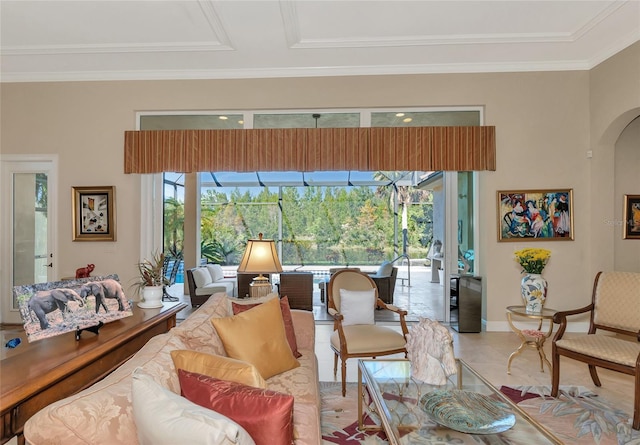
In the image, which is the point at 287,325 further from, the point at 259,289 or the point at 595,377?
the point at 595,377

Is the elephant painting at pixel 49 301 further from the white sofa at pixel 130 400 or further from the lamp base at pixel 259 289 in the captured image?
the lamp base at pixel 259 289

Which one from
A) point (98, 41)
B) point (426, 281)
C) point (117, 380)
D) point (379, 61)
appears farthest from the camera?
point (426, 281)

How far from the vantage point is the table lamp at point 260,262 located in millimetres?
3238

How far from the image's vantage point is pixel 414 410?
1.94m

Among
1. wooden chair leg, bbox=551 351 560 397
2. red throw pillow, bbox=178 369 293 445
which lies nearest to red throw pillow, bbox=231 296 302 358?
red throw pillow, bbox=178 369 293 445

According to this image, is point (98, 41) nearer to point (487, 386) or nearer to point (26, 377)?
point (26, 377)

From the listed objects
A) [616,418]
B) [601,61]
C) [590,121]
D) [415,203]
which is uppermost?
[601,61]

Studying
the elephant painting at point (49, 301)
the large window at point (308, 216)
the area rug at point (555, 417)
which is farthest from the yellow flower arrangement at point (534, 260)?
the elephant painting at point (49, 301)

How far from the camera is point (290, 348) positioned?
2.35 m

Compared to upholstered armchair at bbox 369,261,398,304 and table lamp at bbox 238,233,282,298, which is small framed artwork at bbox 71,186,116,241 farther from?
upholstered armchair at bbox 369,261,398,304

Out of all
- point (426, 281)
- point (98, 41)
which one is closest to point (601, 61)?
point (426, 281)

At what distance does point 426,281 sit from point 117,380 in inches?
222

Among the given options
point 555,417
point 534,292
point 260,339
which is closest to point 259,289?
point 260,339

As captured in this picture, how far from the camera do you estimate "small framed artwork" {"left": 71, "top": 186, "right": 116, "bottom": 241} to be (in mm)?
4734
